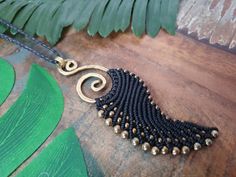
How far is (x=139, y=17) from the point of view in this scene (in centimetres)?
79

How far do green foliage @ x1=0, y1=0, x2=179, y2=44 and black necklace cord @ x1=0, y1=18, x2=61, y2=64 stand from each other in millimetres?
22

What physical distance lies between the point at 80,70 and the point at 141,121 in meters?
0.21

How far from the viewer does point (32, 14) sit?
867 millimetres

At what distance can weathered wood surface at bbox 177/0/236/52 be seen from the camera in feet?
2.35

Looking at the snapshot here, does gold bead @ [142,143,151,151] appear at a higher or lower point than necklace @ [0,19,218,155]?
lower

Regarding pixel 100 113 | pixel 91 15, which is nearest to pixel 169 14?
pixel 91 15

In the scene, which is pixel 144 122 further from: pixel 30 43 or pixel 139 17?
pixel 30 43

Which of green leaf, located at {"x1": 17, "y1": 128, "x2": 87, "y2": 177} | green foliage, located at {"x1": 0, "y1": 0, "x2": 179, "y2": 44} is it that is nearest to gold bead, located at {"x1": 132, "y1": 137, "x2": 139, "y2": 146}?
green leaf, located at {"x1": 17, "y1": 128, "x2": 87, "y2": 177}

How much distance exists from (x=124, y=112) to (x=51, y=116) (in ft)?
0.52

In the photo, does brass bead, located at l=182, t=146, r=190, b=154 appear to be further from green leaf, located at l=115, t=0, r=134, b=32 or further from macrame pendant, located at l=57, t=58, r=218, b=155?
green leaf, located at l=115, t=0, r=134, b=32

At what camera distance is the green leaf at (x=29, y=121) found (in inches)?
24.9

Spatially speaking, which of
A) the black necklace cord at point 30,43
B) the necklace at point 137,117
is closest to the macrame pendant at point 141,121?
the necklace at point 137,117

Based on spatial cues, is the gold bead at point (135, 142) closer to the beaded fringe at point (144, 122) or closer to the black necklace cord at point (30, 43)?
the beaded fringe at point (144, 122)

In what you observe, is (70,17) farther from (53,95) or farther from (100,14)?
(53,95)
